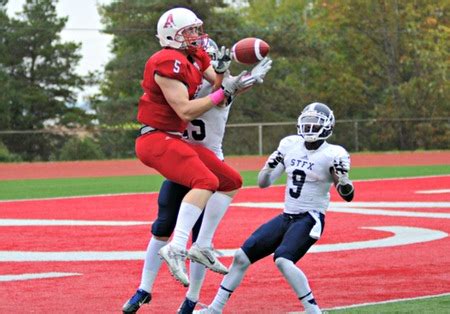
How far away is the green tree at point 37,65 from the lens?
4288cm

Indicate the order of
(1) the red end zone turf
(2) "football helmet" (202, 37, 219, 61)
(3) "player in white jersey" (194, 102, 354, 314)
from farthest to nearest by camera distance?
(1) the red end zone turf
(2) "football helmet" (202, 37, 219, 61)
(3) "player in white jersey" (194, 102, 354, 314)

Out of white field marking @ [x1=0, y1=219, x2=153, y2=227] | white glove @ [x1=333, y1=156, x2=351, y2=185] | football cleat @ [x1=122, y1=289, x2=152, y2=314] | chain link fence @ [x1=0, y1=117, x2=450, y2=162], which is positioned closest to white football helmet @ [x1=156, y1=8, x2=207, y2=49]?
white glove @ [x1=333, y1=156, x2=351, y2=185]

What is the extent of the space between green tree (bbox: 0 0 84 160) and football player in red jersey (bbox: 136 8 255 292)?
34.7m

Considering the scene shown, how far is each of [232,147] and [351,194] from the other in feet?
100

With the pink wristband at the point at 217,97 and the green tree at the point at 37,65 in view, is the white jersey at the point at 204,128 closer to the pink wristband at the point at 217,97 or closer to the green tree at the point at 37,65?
the pink wristband at the point at 217,97

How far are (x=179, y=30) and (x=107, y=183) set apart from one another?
16.4 meters

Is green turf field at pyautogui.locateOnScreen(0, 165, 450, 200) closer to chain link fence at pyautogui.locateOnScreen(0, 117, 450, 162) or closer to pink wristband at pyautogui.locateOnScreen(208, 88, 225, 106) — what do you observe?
chain link fence at pyautogui.locateOnScreen(0, 117, 450, 162)

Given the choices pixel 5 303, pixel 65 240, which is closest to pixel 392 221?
pixel 65 240

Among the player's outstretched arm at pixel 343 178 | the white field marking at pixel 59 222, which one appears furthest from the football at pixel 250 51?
the white field marking at pixel 59 222

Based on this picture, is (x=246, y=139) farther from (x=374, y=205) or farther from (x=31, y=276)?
(x=31, y=276)

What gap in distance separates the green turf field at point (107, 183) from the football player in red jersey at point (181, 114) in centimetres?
1214

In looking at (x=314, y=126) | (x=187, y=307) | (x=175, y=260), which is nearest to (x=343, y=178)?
(x=314, y=126)

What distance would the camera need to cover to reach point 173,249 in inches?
293

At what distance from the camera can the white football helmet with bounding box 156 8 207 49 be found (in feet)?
25.7
